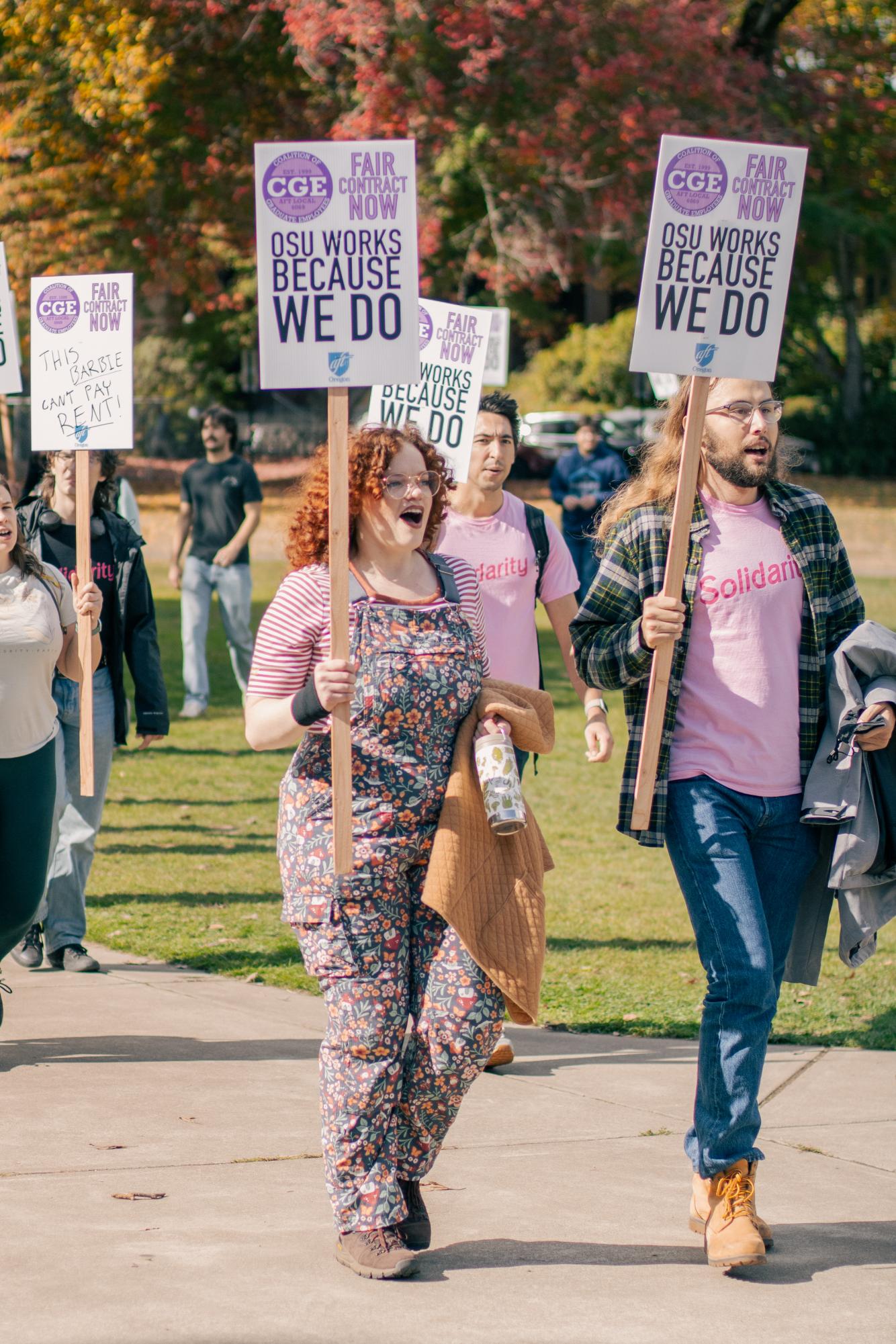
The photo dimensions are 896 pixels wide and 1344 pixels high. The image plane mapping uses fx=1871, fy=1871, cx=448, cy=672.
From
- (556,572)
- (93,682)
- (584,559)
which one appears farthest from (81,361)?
(584,559)

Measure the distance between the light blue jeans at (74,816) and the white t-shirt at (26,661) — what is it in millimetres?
1384

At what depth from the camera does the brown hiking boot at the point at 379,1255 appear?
4.15m

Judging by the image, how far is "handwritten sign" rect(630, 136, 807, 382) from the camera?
4504mm

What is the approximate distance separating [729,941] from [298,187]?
2031 millimetres

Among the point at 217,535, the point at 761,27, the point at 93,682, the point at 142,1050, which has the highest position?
the point at 761,27

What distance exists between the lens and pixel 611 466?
17891 mm

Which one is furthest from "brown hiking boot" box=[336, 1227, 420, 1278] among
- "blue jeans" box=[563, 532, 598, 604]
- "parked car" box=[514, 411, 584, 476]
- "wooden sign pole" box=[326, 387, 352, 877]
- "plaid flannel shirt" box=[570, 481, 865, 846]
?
"parked car" box=[514, 411, 584, 476]

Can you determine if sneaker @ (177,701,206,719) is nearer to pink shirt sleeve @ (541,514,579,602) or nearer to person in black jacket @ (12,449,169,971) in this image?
person in black jacket @ (12,449,169,971)

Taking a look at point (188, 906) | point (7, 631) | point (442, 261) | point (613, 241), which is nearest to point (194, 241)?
point (442, 261)

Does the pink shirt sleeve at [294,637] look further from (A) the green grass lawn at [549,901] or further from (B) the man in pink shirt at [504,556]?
(A) the green grass lawn at [549,901]

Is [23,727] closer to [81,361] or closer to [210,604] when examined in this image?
[81,361]

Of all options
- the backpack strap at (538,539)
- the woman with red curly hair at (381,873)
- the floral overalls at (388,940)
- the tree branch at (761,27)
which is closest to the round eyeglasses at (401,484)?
the woman with red curly hair at (381,873)

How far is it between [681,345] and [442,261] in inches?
1056

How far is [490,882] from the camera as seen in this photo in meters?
4.24
